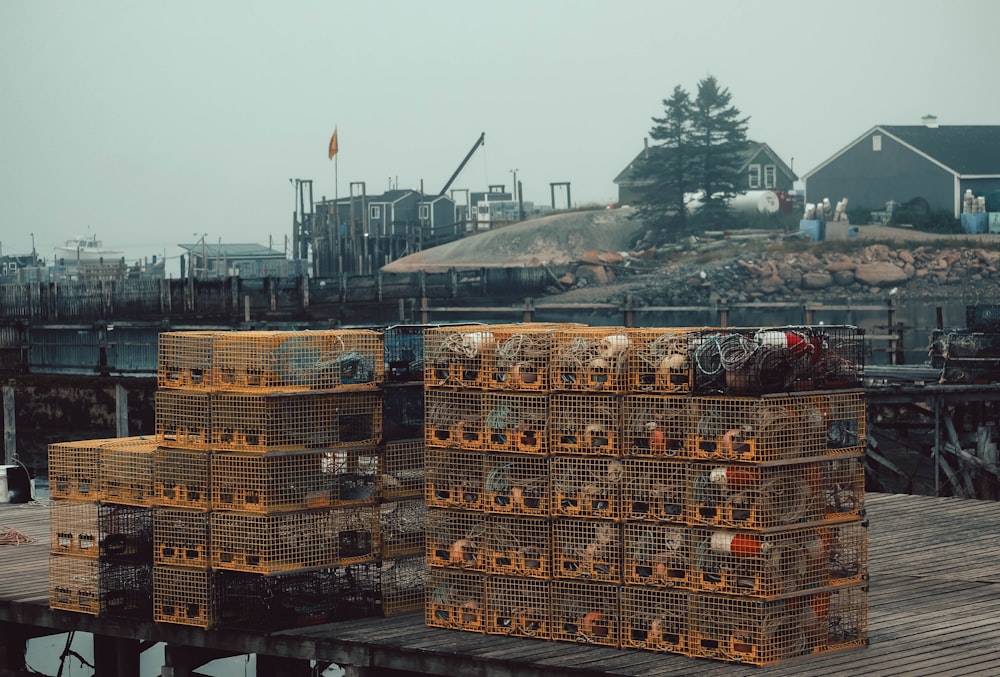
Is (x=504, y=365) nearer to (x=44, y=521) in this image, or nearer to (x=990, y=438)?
(x=44, y=521)

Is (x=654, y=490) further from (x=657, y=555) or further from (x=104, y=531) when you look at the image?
(x=104, y=531)

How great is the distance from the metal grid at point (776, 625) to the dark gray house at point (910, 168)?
84.1 metres

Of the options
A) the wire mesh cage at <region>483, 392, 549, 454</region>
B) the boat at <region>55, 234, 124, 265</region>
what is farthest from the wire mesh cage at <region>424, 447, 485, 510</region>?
the boat at <region>55, 234, 124, 265</region>

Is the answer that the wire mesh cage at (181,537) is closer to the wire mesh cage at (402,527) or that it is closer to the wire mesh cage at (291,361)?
the wire mesh cage at (291,361)

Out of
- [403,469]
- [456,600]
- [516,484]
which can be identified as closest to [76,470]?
[403,469]

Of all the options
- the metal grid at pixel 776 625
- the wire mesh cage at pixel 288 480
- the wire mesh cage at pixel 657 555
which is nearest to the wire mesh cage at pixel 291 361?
the wire mesh cage at pixel 288 480

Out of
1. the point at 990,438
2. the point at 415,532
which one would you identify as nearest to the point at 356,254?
the point at 990,438

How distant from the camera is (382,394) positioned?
49.9 feet

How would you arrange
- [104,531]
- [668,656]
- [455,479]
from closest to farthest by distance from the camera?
[668,656] → [455,479] → [104,531]

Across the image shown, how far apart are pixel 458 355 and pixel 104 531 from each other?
13.9 feet

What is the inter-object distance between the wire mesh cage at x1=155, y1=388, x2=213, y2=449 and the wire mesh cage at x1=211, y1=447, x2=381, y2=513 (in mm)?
332

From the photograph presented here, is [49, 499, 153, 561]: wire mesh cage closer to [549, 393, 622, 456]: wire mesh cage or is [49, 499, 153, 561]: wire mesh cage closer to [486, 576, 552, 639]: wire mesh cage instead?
[486, 576, 552, 639]: wire mesh cage

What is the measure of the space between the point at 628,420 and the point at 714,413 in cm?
81

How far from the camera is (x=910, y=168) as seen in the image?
313ft
